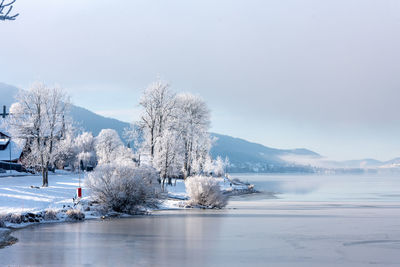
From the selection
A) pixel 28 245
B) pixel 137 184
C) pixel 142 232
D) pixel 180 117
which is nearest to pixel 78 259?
pixel 28 245

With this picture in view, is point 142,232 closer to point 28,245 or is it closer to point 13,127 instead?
point 28,245

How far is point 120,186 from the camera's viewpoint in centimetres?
4188

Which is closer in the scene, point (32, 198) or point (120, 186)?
point (120, 186)

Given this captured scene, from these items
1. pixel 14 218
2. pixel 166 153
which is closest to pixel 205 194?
pixel 166 153

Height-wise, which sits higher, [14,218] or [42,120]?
[42,120]

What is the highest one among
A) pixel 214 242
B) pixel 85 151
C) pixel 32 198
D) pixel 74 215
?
pixel 85 151

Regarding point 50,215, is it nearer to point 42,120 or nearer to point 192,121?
point 42,120

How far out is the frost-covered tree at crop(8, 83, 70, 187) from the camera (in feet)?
179

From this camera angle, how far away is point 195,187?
165 feet

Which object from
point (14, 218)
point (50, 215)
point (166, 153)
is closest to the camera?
point (14, 218)

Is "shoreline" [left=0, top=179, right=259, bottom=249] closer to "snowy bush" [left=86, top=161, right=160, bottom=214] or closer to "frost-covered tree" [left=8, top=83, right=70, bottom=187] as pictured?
"snowy bush" [left=86, top=161, right=160, bottom=214]

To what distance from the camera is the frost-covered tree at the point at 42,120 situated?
2143 inches

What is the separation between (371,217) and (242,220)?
10505 mm

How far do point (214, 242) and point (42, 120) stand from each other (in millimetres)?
33609
